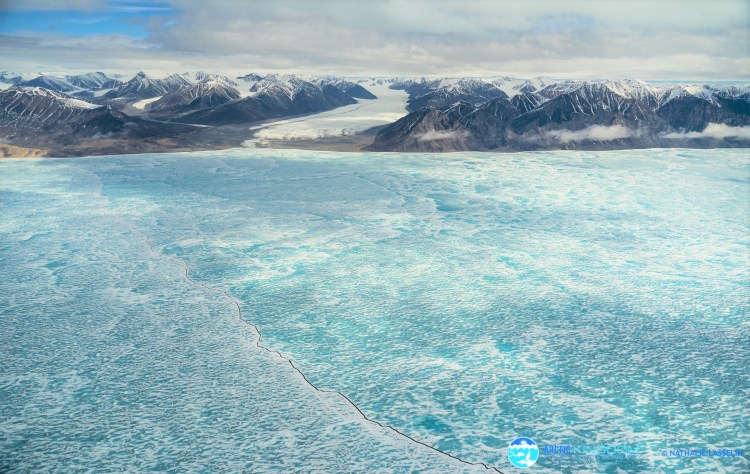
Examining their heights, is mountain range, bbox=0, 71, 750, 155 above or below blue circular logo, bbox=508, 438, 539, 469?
above

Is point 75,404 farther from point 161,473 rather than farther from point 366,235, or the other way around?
point 366,235

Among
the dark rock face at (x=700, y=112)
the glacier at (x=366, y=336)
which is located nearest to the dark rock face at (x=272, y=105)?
the dark rock face at (x=700, y=112)

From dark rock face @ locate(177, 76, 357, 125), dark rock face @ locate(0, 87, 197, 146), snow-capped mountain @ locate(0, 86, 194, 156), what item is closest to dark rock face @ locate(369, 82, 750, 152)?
snow-capped mountain @ locate(0, 86, 194, 156)

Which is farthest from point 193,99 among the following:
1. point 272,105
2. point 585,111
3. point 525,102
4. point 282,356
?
point 282,356

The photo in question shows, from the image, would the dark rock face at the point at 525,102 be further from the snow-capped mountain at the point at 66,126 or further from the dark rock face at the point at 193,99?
the dark rock face at the point at 193,99

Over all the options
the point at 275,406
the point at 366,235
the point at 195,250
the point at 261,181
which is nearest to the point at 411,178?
the point at 261,181

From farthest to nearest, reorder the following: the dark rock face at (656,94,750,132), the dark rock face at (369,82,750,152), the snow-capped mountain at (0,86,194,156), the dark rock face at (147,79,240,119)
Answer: the dark rock face at (147,79,240,119) < the dark rock face at (656,94,750,132) < the dark rock face at (369,82,750,152) < the snow-capped mountain at (0,86,194,156)

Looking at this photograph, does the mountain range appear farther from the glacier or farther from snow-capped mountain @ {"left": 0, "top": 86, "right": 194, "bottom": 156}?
the glacier
